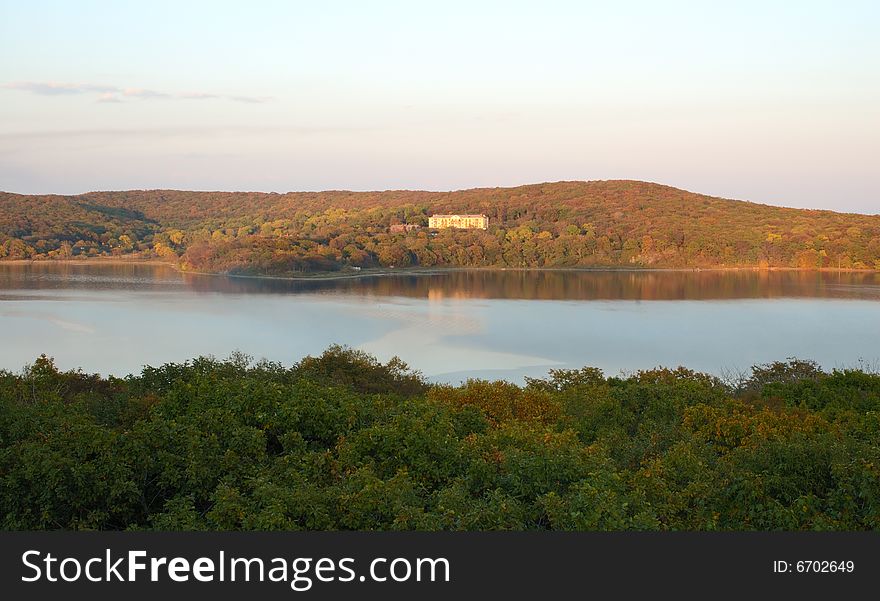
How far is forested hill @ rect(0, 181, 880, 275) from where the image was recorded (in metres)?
78.1

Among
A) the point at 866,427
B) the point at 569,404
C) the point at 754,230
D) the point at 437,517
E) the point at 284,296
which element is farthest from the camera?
the point at 754,230

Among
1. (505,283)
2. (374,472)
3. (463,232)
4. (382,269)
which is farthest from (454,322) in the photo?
(463,232)

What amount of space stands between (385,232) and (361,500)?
293 ft

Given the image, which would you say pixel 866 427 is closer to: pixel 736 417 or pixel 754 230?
pixel 736 417

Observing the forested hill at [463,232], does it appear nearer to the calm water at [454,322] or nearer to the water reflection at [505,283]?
the water reflection at [505,283]

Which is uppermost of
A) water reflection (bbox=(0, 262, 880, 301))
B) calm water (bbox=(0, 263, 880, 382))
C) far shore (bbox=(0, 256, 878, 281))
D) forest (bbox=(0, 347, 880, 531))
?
forest (bbox=(0, 347, 880, 531))

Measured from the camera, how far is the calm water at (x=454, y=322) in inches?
1108

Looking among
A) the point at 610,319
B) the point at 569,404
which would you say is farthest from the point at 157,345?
the point at 569,404

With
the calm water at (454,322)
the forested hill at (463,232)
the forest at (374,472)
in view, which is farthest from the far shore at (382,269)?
the forest at (374,472)

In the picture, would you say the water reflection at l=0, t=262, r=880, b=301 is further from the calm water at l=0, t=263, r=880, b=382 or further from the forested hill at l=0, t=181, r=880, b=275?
the forested hill at l=0, t=181, r=880, b=275

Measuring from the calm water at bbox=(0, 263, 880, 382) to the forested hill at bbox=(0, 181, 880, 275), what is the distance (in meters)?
14.5

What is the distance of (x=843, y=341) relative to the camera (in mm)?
32375

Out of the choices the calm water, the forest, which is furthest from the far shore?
the forest

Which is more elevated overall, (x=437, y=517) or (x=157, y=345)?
(x=437, y=517)
